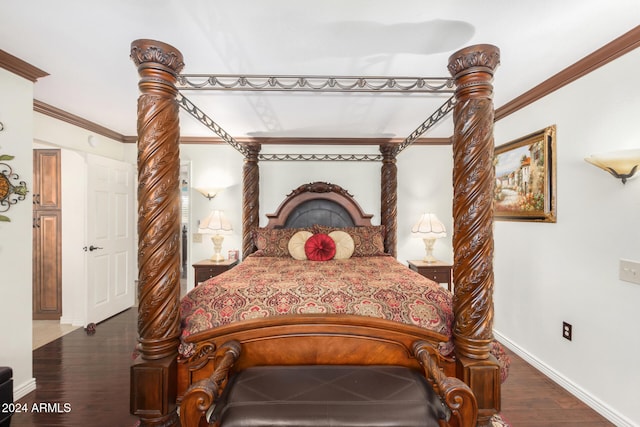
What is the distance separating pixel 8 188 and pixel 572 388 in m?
4.74

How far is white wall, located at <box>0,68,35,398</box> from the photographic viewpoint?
2199mm

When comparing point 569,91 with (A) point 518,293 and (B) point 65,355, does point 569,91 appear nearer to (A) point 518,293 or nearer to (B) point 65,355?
(A) point 518,293

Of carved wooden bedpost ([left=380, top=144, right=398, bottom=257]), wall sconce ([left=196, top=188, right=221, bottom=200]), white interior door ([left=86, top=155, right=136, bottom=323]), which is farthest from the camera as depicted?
wall sconce ([left=196, top=188, right=221, bottom=200])

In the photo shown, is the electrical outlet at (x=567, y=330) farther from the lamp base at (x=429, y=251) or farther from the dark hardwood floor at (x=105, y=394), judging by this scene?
the lamp base at (x=429, y=251)

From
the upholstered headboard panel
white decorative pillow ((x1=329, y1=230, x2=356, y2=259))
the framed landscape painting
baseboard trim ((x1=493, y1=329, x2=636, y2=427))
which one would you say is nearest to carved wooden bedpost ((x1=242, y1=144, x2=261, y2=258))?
the upholstered headboard panel

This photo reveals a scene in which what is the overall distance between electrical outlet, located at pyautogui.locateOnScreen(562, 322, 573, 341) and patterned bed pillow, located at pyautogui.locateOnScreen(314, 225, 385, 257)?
1.78m

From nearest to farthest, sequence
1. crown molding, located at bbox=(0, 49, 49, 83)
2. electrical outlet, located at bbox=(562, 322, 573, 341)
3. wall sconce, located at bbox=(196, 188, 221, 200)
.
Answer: crown molding, located at bbox=(0, 49, 49, 83)
electrical outlet, located at bbox=(562, 322, 573, 341)
wall sconce, located at bbox=(196, 188, 221, 200)

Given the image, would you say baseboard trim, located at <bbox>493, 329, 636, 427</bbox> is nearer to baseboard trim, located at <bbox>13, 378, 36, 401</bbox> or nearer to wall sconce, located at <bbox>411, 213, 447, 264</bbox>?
wall sconce, located at <bbox>411, 213, 447, 264</bbox>

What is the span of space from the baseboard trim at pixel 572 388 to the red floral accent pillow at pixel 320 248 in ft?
7.08

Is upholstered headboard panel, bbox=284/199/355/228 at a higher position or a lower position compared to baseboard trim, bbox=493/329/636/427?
higher

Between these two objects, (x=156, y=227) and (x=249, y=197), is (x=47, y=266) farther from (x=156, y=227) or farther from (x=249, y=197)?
(x=156, y=227)

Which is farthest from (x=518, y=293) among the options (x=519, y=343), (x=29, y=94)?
(x=29, y=94)

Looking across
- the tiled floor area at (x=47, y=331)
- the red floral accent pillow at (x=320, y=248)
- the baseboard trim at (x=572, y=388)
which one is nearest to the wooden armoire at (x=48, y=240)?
the tiled floor area at (x=47, y=331)

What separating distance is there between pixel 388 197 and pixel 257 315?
9.00 feet
